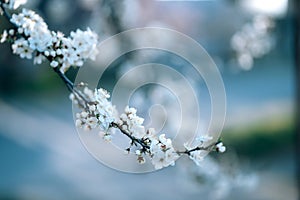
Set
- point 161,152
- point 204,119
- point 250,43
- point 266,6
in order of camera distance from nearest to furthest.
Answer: point 161,152 < point 250,43 < point 204,119 < point 266,6

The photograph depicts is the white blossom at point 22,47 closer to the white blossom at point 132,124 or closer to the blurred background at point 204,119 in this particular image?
the white blossom at point 132,124

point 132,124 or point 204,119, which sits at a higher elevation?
point 204,119

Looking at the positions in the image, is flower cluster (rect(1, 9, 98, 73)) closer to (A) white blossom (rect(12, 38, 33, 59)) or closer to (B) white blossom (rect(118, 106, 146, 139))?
(A) white blossom (rect(12, 38, 33, 59))

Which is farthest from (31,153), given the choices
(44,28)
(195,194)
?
(44,28)

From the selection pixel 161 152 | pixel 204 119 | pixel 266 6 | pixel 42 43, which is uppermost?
pixel 266 6

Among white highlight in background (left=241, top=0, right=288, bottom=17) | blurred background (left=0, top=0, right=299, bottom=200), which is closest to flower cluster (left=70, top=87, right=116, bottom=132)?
blurred background (left=0, top=0, right=299, bottom=200)

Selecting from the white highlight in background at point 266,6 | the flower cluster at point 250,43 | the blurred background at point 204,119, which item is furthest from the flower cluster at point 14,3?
the white highlight in background at point 266,6

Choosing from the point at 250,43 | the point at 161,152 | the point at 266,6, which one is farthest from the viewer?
the point at 266,6

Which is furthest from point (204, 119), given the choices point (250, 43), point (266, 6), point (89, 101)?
point (89, 101)

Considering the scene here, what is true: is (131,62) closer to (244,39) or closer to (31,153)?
(244,39)

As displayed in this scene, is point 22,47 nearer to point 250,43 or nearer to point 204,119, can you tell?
point 250,43
